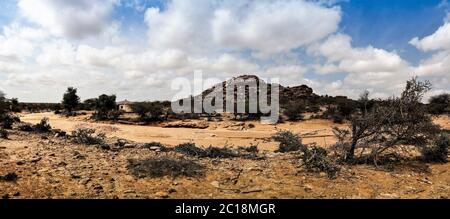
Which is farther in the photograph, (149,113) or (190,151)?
(149,113)

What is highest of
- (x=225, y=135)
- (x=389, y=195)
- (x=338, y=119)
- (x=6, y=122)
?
(x=6, y=122)

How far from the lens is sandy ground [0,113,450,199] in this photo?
24.5ft

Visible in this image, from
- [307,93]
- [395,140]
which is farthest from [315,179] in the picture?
[307,93]

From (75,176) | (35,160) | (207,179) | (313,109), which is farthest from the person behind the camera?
(313,109)

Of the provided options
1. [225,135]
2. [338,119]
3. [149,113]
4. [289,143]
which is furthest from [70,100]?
[289,143]

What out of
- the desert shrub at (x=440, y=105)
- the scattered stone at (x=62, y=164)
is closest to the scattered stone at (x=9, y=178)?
the scattered stone at (x=62, y=164)

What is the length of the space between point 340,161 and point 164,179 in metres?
5.04

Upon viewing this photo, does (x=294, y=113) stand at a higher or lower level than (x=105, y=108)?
lower

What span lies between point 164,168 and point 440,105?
34426 millimetres

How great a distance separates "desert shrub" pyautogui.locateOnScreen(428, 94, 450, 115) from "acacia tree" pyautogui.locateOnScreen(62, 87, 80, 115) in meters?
35.9

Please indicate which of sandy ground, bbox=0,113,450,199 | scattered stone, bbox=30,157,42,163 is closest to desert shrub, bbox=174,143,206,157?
sandy ground, bbox=0,113,450,199

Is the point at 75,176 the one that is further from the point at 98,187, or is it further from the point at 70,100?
the point at 70,100

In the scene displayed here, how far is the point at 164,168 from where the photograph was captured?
28.6 ft

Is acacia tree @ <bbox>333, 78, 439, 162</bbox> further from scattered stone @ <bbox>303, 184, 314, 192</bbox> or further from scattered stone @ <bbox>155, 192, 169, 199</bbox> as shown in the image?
scattered stone @ <bbox>155, 192, 169, 199</bbox>
